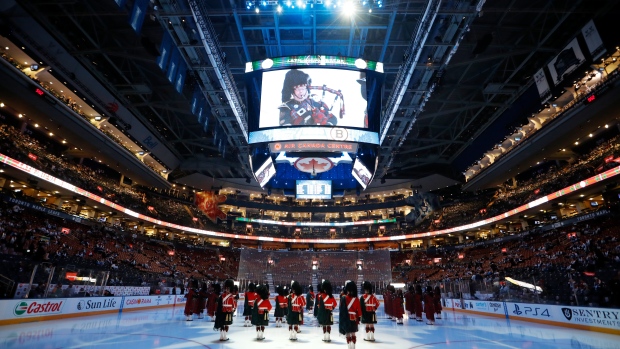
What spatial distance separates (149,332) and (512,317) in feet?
54.4

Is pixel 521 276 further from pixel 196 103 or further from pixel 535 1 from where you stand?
pixel 196 103

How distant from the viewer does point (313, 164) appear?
1741cm

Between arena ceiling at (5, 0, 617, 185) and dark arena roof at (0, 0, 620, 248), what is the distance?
10 cm

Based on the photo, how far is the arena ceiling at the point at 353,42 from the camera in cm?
1329

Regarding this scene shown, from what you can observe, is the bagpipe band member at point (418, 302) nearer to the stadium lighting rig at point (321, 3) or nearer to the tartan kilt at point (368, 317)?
the tartan kilt at point (368, 317)

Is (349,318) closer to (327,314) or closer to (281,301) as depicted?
(327,314)

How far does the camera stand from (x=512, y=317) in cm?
1559

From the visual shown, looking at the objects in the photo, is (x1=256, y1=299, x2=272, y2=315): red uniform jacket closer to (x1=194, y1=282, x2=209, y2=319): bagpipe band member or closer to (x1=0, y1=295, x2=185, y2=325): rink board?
(x1=194, y1=282, x2=209, y2=319): bagpipe band member

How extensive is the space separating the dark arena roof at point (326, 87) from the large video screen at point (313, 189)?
0.29m

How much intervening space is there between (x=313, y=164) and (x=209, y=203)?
110 feet

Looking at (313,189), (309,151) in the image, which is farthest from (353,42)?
(313,189)

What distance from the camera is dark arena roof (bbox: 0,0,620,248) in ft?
44.1

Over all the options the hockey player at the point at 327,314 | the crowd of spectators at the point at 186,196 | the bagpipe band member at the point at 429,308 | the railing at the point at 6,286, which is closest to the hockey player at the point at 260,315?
the hockey player at the point at 327,314

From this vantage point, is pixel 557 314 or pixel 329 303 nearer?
pixel 329 303
